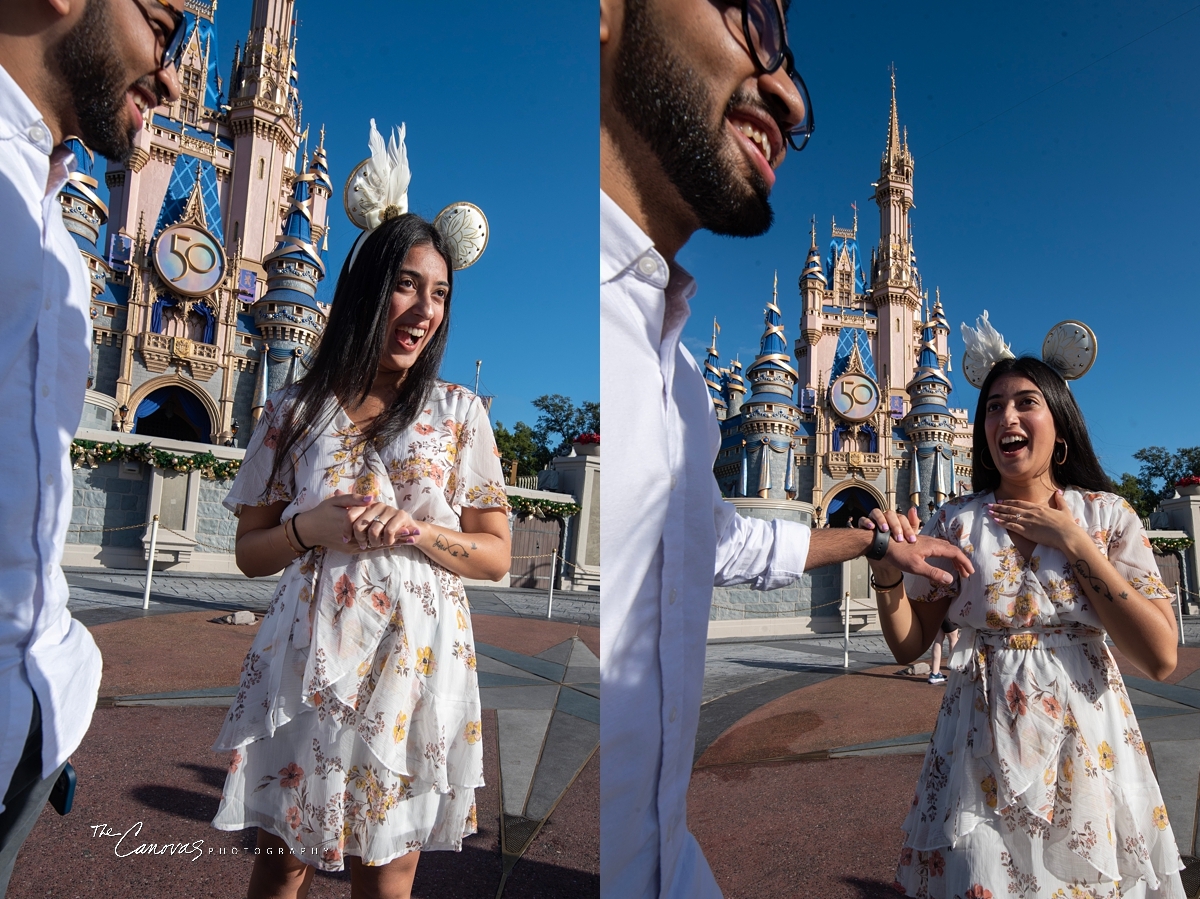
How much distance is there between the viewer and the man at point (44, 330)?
1.87 ft

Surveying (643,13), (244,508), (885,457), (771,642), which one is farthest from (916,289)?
(244,508)

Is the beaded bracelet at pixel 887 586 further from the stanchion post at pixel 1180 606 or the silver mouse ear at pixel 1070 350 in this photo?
the stanchion post at pixel 1180 606

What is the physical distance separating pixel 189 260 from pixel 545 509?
2.92 feet

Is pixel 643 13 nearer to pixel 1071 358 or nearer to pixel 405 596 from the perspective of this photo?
pixel 405 596

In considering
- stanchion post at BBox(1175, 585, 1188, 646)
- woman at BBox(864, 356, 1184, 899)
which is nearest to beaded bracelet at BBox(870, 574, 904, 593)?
woman at BBox(864, 356, 1184, 899)

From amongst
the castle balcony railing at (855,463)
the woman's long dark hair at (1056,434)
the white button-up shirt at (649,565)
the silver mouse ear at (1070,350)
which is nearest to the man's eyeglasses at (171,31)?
the white button-up shirt at (649,565)

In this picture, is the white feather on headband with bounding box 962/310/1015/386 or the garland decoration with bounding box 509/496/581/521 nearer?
the white feather on headband with bounding box 962/310/1015/386

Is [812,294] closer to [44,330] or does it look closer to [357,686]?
[357,686]

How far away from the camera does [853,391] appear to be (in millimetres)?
1772

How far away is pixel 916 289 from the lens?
1.79 metres

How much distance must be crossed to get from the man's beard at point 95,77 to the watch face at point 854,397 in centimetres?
151

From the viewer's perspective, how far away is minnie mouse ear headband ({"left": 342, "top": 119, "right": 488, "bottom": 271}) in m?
1.03

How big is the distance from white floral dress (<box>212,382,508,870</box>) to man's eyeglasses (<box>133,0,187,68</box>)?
399mm

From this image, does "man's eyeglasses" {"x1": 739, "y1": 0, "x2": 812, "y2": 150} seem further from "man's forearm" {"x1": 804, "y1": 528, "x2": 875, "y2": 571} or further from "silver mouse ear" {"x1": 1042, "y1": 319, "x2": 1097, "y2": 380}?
"silver mouse ear" {"x1": 1042, "y1": 319, "x2": 1097, "y2": 380}
